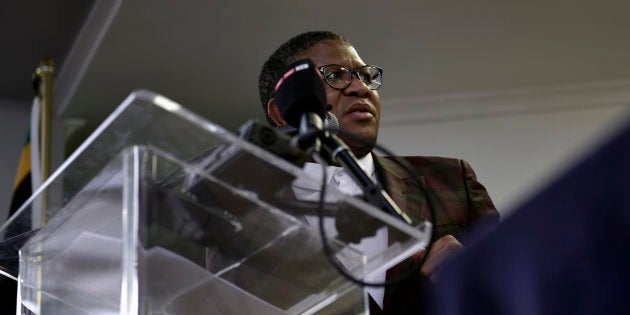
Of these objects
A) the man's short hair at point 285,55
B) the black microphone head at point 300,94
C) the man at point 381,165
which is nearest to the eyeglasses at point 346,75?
the man at point 381,165

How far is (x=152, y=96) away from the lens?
38.9 inches

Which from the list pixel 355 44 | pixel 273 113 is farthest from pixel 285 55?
pixel 355 44

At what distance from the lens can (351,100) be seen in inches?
81.4

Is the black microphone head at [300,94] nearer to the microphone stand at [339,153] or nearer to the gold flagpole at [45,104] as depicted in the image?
the microphone stand at [339,153]

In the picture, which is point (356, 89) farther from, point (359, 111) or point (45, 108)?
point (45, 108)

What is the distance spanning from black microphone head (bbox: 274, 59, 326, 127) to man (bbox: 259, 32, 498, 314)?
44 cm

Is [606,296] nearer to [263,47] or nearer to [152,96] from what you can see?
[152,96]

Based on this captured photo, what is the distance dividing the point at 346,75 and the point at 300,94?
3.16ft

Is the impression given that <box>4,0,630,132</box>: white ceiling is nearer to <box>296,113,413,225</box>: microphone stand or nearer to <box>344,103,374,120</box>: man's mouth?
<box>344,103,374,120</box>: man's mouth

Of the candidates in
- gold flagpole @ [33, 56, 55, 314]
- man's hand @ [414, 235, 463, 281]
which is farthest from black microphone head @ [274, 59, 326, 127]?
gold flagpole @ [33, 56, 55, 314]

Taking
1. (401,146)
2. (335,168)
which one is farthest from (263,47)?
(335,168)

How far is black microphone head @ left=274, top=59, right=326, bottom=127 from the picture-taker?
1.13 meters

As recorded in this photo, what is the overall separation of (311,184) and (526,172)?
362 cm

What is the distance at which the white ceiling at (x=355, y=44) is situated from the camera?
149 inches
